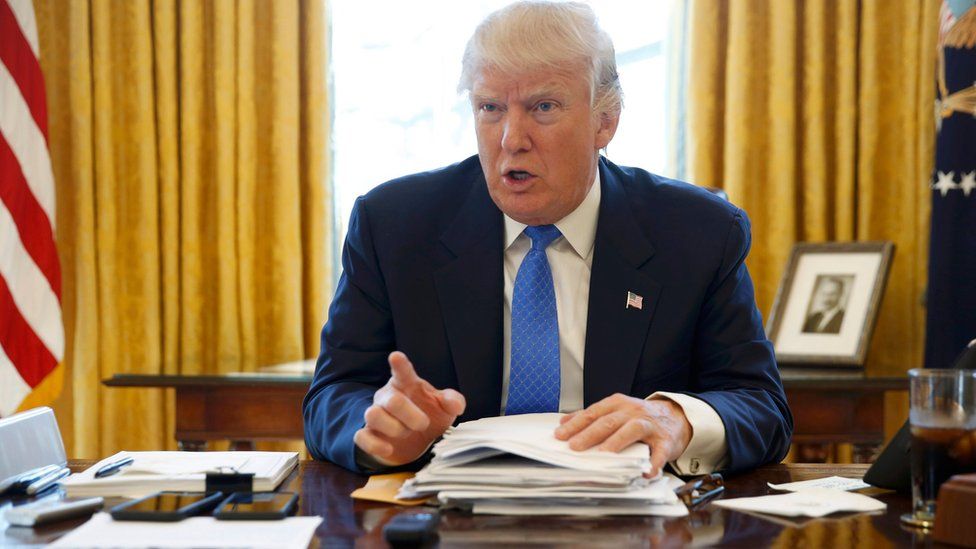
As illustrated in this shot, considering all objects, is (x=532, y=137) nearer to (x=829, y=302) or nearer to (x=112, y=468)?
(x=112, y=468)

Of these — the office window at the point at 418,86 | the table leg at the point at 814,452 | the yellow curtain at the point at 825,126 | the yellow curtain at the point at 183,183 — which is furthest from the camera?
the office window at the point at 418,86

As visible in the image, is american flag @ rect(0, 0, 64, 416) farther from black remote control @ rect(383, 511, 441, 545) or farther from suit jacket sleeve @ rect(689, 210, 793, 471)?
black remote control @ rect(383, 511, 441, 545)

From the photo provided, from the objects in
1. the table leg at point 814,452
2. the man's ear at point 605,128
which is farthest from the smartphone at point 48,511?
the table leg at point 814,452

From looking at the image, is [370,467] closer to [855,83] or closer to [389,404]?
[389,404]

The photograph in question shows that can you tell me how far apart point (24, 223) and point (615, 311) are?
2425 mm

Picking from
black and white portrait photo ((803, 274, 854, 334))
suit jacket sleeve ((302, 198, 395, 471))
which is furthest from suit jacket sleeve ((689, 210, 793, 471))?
black and white portrait photo ((803, 274, 854, 334))

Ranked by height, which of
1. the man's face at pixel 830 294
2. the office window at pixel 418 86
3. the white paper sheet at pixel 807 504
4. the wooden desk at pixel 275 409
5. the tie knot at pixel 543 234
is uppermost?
the office window at pixel 418 86

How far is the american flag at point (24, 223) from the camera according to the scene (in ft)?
11.4

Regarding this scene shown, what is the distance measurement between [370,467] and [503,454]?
264mm

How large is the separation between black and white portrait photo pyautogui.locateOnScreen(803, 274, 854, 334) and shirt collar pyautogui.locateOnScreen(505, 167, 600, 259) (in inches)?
60.0

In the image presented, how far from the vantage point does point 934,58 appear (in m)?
3.54

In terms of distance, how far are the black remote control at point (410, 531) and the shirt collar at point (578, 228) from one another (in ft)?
3.17

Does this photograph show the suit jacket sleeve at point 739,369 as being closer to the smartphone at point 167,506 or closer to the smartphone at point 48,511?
the smartphone at point 167,506

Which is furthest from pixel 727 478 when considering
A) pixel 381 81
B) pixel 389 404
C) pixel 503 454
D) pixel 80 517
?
pixel 381 81
